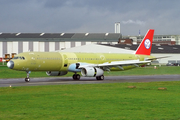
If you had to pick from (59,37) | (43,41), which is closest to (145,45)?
(59,37)

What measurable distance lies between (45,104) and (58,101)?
5.24 feet

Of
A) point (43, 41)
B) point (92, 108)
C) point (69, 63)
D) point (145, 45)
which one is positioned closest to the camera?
point (92, 108)

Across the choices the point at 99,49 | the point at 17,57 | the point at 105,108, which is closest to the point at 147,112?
the point at 105,108

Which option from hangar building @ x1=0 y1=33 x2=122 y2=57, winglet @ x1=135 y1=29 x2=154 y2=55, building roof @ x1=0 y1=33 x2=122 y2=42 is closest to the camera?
winglet @ x1=135 y1=29 x2=154 y2=55

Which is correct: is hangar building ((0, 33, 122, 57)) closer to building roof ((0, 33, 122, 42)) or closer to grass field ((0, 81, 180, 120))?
building roof ((0, 33, 122, 42))

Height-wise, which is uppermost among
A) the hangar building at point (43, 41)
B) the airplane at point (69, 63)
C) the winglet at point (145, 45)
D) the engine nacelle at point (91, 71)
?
the hangar building at point (43, 41)

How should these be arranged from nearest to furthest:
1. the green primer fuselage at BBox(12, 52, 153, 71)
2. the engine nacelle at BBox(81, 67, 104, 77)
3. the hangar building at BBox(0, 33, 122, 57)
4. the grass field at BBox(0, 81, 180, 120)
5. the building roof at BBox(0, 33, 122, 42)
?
the grass field at BBox(0, 81, 180, 120), the green primer fuselage at BBox(12, 52, 153, 71), the engine nacelle at BBox(81, 67, 104, 77), the hangar building at BBox(0, 33, 122, 57), the building roof at BBox(0, 33, 122, 42)

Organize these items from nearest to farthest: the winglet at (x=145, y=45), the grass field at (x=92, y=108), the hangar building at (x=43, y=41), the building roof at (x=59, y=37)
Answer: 1. the grass field at (x=92, y=108)
2. the winglet at (x=145, y=45)
3. the hangar building at (x=43, y=41)
4. the building roof at (x=59, y=37)

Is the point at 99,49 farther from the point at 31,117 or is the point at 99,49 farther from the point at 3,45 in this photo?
the point at 31,117

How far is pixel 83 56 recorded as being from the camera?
50.9 meters

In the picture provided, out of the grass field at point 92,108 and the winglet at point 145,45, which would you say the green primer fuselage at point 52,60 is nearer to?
the winglet at point 145,45

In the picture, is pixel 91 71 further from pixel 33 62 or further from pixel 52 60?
pixel 33 62

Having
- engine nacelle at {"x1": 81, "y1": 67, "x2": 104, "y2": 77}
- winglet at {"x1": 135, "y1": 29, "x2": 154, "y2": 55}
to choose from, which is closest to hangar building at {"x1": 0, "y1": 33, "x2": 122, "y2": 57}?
winglet at {"x1": 135, "y1": 29, "x2": 154, "y2": 55}

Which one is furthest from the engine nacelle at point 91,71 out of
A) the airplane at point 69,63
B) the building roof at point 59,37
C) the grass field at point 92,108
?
the building roof at point 59,37
